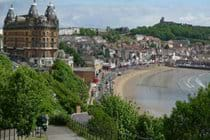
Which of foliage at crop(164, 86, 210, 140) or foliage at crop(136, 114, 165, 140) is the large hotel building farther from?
foliage at crop(164, 86, 210, 140)

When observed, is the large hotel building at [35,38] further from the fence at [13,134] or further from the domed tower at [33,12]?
the fence at [13,134]

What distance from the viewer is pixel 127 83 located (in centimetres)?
11500

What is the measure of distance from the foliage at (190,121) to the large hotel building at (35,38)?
77738 millimetres

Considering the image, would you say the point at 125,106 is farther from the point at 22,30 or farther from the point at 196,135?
the point at 22,30

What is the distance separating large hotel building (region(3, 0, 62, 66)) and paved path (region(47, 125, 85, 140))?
7266 centimetres

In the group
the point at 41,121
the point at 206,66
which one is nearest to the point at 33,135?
the point at 41,121

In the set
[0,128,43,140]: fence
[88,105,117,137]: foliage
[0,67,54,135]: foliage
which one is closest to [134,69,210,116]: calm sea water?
[88,105,117,137]: foliage

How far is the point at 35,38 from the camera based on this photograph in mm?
108438

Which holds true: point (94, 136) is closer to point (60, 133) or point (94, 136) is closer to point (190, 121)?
point (60, 133)

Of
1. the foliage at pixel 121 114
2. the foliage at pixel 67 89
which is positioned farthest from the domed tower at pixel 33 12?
the foliage at pixel 121 114

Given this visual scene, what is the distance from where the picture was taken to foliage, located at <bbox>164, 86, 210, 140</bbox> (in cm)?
2280

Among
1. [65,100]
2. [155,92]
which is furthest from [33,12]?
[65,100]

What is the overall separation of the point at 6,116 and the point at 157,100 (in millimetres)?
61734

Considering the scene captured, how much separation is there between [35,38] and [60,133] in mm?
82422
